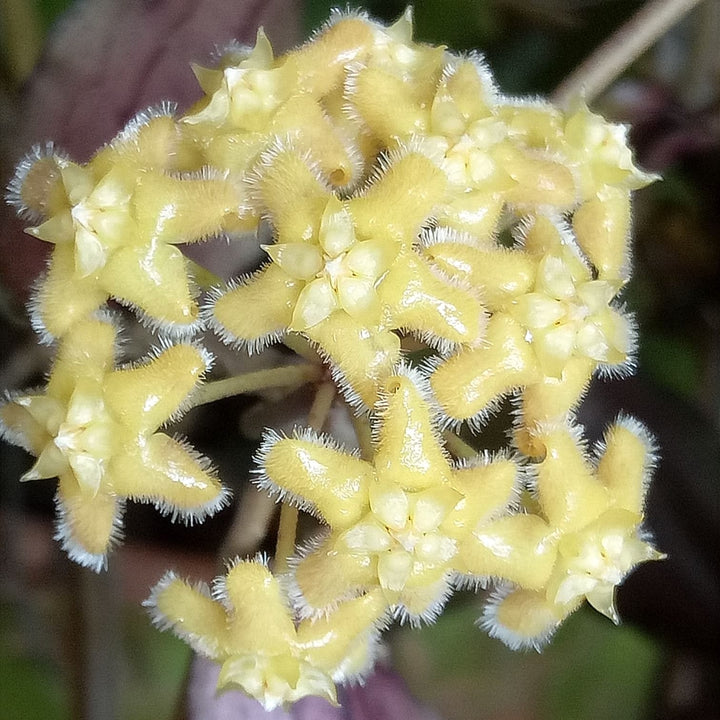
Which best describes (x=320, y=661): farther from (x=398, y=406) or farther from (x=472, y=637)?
(x=472, y=637)

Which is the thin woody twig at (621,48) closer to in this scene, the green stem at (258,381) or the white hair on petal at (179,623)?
the green stem at (258,381)

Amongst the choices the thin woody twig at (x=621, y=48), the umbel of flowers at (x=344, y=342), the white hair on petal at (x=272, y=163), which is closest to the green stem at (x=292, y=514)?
the umbel of flowers at (x=344, y=342)

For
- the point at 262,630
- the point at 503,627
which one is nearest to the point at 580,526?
the point at 503,627

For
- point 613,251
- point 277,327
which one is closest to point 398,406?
point 277,327

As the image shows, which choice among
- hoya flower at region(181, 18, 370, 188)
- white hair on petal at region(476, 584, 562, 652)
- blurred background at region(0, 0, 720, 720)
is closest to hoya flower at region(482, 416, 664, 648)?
white hair on petal at region(476, 584, 562, 652)

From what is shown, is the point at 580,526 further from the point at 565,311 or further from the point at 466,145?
the point at 466,145

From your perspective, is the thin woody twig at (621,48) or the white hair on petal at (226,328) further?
the thin woody twig at (621,48)
